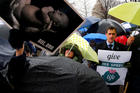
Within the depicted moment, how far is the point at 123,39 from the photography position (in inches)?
205

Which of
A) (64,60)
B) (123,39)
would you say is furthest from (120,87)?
(64,60)

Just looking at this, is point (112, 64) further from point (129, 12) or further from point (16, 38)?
point (16, 38)

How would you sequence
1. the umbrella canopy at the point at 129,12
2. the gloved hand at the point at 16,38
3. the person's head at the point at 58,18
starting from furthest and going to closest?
the umbrella canopy at the point at 129,12 < the person's head at the point at 58,18 < the gloved hand at the point at 16,38

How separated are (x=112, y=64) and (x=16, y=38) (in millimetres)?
2815

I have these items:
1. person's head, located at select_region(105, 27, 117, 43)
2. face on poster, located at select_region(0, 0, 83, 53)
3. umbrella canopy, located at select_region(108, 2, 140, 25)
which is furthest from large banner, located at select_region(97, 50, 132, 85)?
face on poster, located at select_region(0, 0, 83, 53)

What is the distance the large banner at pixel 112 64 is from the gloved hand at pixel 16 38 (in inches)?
102

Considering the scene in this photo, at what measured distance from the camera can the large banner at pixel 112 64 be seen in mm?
3785

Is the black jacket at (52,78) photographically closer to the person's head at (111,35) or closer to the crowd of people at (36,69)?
the crowd of people at (36,69)

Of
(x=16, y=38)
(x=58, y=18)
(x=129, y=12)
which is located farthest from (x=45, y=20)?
(x=129, y=12)

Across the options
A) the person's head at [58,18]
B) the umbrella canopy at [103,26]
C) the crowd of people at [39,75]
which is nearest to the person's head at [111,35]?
the crowd of people at [39,75]

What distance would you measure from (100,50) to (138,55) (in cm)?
81

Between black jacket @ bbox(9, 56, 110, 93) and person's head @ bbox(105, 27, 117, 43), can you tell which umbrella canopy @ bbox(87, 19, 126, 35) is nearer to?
person's head @ bbox(105, 27, 117, 43)

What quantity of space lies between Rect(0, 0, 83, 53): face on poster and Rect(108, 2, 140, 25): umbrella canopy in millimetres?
2338

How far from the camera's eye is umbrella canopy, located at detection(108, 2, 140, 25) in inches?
144
